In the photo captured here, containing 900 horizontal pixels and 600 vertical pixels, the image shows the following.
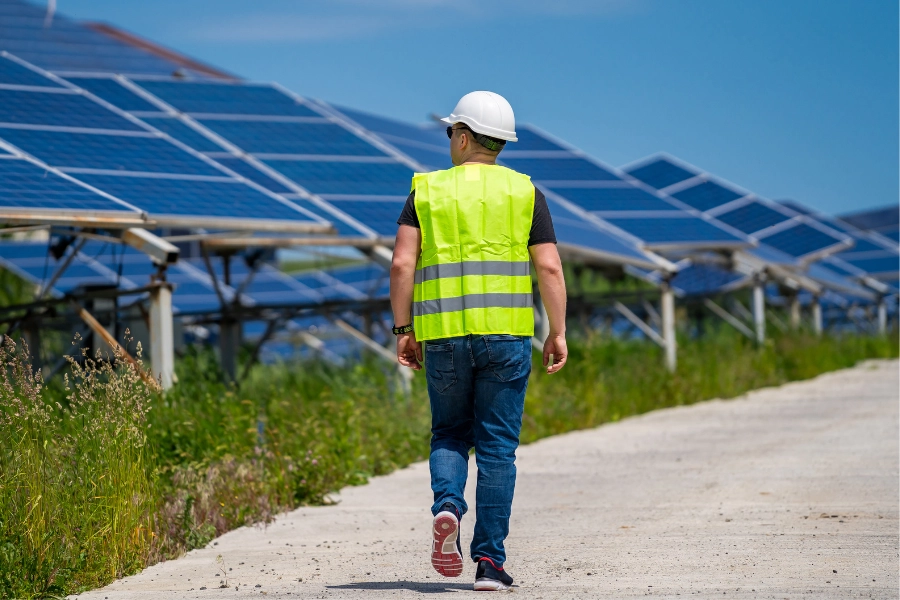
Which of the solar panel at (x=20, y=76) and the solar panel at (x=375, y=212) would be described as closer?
the solar panel at (x=375, y=212)

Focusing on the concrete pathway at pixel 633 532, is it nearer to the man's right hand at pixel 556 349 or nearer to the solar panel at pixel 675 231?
the man's right hand at pixel 556 349

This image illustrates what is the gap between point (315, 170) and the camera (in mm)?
13688

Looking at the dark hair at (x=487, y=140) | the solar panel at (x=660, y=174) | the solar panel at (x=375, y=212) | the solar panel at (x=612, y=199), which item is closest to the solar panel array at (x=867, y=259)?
the solar panel at (x=660, y=174)

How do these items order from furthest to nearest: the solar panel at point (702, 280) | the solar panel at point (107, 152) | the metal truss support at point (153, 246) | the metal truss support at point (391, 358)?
1. the solar panel at point (702, 280)
2. the metal truss support at point (391, 358)
3. the solar panel at point (107, 152)
4. the metal truss support at point (153, 246)

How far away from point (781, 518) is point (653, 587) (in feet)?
6.42

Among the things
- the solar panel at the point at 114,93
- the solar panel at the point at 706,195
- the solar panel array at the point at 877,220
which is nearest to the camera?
the solar panel at the point at 114,93

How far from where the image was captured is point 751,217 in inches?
992

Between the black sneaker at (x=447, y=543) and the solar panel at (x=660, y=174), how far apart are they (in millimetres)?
22437

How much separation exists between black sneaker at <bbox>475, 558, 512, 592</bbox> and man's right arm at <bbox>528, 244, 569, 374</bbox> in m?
0.74

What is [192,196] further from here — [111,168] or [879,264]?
[879,264]

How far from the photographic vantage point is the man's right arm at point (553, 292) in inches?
185

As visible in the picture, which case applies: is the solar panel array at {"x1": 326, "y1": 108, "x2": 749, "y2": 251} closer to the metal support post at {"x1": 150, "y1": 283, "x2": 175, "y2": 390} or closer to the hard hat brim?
the metal support post at {"x1": 150, "y1": 283, "x2": 175, "y2": 390}

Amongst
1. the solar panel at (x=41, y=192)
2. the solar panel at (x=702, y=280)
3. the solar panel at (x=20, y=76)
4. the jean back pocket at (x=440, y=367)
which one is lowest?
the solar panel at (x=702, y=280)

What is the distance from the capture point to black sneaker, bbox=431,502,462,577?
4539mm
